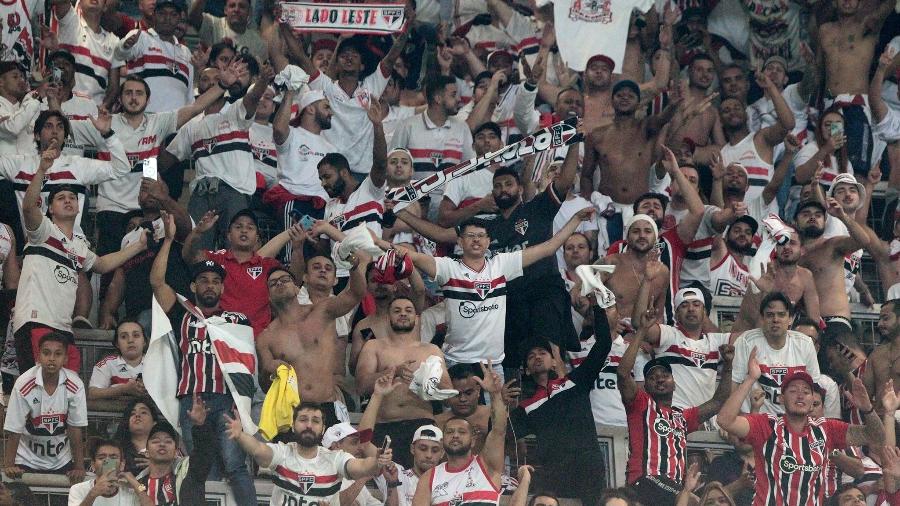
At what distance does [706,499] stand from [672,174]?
142 inches

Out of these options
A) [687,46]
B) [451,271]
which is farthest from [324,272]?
[687,46]

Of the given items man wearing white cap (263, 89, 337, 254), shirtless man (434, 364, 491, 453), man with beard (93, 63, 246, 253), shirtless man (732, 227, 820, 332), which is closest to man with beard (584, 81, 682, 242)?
shirtless man (732, 227, 820, 332)

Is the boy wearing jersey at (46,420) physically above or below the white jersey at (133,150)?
below

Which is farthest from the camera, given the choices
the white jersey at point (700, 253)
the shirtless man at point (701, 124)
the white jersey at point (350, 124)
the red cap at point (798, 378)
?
the shirtless man at point (701, 124)

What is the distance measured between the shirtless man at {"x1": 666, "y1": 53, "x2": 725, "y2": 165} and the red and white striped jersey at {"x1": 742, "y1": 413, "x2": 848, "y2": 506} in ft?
12.9

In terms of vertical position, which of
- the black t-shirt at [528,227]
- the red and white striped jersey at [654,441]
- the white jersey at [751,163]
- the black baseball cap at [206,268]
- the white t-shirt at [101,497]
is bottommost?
the white t-shirt at [101,497]

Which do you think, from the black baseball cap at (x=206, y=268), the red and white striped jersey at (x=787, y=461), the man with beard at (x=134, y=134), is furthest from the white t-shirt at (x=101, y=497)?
the red and white striped jersey at (x=787, y=461)

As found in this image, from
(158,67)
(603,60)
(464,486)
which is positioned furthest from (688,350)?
(158,67)

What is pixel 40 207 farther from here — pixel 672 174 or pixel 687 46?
pixel 687 46

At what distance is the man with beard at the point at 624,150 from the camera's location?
18.2 m

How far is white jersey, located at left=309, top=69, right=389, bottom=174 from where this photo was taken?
1842 centimetres

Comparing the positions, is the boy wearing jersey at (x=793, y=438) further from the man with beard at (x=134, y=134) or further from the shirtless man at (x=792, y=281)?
the man with beard at (x=134, y=134)

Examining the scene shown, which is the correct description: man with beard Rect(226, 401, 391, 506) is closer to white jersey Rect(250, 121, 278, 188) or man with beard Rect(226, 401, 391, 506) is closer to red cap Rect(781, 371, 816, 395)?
red cap Rect(781, 371, 816, 395)

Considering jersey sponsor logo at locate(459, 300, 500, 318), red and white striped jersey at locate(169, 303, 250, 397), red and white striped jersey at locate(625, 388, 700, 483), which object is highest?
jersey sponsor logo at locate(459, 300, 500, 318)
